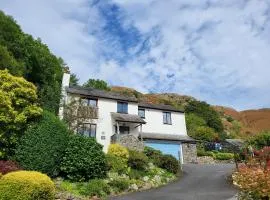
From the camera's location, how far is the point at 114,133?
129 ft

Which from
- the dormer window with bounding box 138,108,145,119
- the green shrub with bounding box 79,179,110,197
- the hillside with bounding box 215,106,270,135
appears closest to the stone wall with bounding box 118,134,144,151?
the dormer window with bounding box 138,108,145,119

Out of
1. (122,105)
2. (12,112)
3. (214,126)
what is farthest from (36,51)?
(214,126)

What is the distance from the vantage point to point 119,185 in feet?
84.7

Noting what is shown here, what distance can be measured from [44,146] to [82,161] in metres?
2.94

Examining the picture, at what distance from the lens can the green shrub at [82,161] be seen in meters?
25.5

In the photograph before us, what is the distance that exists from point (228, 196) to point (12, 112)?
1572 centimetres

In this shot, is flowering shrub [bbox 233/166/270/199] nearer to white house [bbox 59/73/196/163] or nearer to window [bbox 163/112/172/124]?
white house [bbox 59/73/196/163]

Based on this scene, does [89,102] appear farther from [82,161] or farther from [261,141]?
[261,141]

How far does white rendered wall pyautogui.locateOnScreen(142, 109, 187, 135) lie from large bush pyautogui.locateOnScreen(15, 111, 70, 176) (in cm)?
1797

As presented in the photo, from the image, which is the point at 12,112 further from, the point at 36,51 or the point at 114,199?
the point at 36,51

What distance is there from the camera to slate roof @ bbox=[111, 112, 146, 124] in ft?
127

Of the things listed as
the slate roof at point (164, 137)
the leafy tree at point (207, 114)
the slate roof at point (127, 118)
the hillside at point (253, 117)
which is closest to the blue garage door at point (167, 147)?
the slate roof at point (164, 137)

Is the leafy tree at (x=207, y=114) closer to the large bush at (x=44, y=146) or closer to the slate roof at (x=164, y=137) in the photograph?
the slate roof at (x=164, y=137)

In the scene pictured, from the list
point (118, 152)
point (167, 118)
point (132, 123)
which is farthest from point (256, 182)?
point (167, 118)
